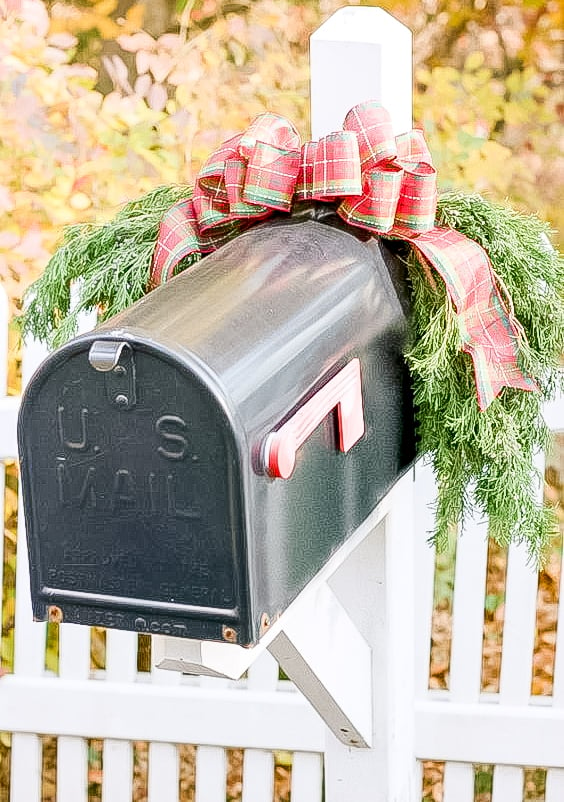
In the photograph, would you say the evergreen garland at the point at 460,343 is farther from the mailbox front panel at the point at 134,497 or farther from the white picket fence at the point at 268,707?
the white picket fence at the point at 268,707

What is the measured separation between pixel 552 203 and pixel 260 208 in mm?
1667

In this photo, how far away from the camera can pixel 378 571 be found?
3.83 feet

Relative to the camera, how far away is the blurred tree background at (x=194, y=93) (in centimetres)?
254

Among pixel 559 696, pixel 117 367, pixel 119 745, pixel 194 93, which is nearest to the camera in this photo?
pixel 117 367

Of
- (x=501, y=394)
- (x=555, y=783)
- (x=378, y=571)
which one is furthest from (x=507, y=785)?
(x=501, y=394)

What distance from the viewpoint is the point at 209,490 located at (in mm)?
758

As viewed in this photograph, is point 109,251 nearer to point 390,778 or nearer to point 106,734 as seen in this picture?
point 390,778

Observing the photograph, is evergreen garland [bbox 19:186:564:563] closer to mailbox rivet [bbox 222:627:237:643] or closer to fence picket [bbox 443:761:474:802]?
mailbox rivet [bbox 222:627:237:643]

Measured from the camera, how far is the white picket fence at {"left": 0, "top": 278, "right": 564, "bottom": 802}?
179cm

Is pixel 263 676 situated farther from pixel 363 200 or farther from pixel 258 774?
pixel 363 200

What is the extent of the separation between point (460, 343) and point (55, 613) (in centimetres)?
41

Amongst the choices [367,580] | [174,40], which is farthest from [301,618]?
[174,40]

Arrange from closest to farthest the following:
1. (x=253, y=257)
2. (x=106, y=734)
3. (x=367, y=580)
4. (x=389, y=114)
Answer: (x=253, y=257), (x=389, y=114), (x=367, y=580), (x=106, y=734)

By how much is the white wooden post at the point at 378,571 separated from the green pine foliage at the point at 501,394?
0.09m
